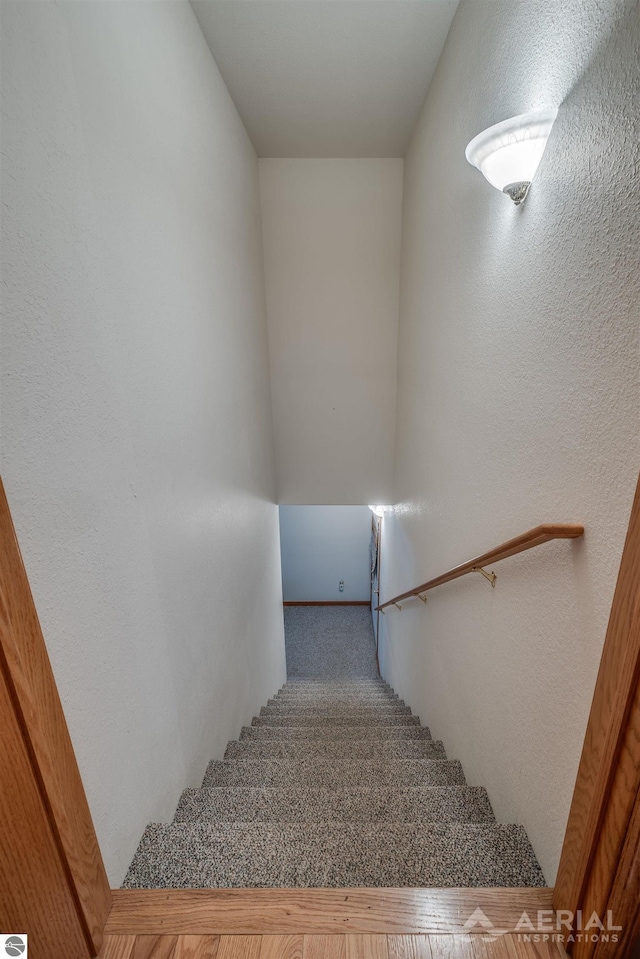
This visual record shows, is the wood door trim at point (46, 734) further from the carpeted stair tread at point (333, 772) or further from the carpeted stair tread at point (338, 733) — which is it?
the carpeted stair tread at point (338, 733)

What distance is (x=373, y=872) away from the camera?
1.31 m

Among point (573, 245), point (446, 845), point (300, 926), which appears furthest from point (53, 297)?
point (446, 845)

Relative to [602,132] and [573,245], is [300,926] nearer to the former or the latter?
[573,245]

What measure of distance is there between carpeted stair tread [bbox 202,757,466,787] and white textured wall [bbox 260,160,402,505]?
2922 mm

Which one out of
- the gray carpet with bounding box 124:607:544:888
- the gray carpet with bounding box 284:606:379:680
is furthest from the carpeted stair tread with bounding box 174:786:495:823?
the gray carpet with bounding box 284:606:379:680

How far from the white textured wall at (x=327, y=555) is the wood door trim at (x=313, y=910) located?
6373mm

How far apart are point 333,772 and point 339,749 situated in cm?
34

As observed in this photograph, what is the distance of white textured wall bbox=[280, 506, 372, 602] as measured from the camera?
7.61 metres

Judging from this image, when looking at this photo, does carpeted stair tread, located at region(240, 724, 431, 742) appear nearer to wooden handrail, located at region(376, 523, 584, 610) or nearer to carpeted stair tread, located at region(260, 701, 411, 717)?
carpeted stair tread, located at region(260, 701, 411, 717)

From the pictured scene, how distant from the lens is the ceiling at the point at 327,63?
7.29ft

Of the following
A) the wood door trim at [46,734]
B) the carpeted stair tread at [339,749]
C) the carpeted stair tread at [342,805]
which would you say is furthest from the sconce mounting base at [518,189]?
the carpeted stair tread at [339,749]

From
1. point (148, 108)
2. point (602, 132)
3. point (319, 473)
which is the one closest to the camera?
point (602, 132)

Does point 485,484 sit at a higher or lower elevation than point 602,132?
lower

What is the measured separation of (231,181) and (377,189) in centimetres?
146
